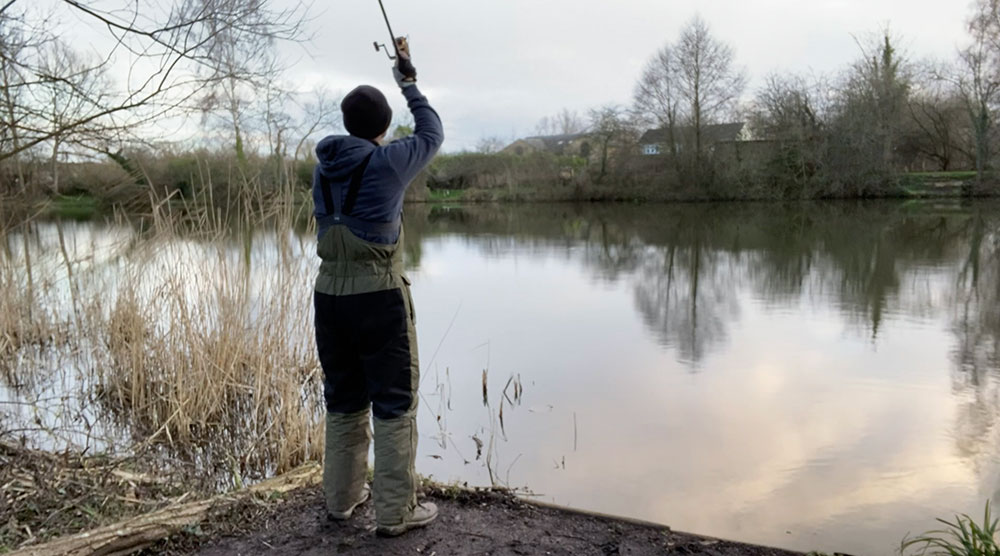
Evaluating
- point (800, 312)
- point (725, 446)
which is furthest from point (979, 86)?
point (725, 446)

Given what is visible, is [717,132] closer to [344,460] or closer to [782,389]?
[782,389]

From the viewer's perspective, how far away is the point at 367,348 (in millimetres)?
2637

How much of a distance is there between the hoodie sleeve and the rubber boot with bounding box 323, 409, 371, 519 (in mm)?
983

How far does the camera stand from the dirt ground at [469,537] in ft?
8.95

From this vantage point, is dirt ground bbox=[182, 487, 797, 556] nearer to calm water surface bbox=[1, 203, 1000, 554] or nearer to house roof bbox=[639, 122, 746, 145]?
calm water surface bbox=[1, 203, 1000, 554]

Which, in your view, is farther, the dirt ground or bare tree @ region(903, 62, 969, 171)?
bare tree @ region(903, 62, 969, 171)

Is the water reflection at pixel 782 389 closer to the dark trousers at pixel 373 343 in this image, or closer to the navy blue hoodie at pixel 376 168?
the dark trousers at pixel 373 343

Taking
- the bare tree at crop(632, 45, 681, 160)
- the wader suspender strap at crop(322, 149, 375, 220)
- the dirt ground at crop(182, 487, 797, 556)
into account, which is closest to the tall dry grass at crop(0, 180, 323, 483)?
the dirt ground at crop(182, 487, 797, 556)

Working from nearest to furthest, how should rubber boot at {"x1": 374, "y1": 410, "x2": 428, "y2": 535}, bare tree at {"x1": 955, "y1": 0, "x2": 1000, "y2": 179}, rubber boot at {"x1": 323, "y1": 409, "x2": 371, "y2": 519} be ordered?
rubber boot at {"x1": 374, "y1": 410, "x2": 428, "y2": 535}
rubber boot at {"x1": 323, "y1": 409, "x2": 371, "y2": 519}
bare tree at {"x1": 955, "y1": 0, "x2": 1000, "y2": 179}

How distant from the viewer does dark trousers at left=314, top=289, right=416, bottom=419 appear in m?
2.59

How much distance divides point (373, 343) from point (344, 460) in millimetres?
587

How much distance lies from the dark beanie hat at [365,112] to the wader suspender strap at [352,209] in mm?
112

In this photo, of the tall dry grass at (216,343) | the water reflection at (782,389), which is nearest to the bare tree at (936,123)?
the water reflection at (782,389)

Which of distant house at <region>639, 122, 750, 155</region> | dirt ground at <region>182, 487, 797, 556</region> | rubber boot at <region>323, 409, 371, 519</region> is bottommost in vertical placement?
dirt ground at <region>182, 487, 797, 556</region>
